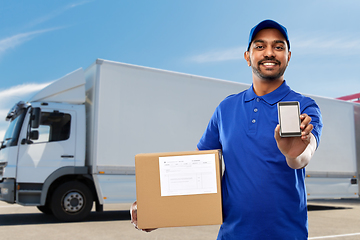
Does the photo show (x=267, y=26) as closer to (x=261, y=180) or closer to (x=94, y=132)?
(x=261, y=180)

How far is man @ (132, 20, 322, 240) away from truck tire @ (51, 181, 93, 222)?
656 centimetres

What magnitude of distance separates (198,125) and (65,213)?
11.9 ft

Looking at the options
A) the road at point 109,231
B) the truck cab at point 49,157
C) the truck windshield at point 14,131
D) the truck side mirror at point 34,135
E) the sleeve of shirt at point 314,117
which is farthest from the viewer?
the truck windshield at point 14,131

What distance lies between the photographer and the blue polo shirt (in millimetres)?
1477

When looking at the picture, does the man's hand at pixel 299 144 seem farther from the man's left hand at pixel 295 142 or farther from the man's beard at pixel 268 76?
the man's beard at pixel 268 76

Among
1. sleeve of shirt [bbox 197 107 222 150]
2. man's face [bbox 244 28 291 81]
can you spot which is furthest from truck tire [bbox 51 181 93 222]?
man's face [bbox 244 28 291 81]

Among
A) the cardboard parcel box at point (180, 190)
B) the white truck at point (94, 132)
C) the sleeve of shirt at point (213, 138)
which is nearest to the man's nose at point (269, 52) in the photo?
the sleeve of shirt at point (213, 138)

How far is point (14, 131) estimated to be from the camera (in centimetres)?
803

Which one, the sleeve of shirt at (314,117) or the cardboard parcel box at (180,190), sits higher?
the sleeve of shirt at (314,117)

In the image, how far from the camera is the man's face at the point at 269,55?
5.26 feet

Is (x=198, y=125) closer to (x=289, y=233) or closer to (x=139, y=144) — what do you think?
(x=139, y=144)

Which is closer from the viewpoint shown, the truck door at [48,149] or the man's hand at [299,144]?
the man's hand at [299,144]

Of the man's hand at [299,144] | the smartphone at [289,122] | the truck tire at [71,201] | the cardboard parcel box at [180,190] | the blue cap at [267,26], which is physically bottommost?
the truck tire at [71,201]

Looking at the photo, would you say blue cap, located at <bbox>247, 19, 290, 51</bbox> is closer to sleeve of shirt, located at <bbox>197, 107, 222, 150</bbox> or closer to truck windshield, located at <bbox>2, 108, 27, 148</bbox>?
sleeve of shirt, located at <bbox>197, 107, 222, 150</bbox>
